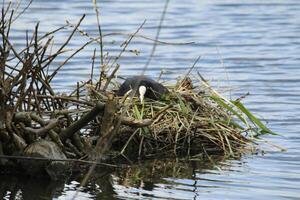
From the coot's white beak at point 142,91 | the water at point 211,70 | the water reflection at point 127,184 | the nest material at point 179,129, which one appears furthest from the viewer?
the coot's white beak at point 142,91

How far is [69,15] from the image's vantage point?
1841 cm

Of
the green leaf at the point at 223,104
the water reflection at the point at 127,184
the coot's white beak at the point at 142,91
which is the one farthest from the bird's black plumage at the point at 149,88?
the water reflection at the point at 127,184

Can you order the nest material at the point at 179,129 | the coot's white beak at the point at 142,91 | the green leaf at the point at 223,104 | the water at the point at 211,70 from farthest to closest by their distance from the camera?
the green leaf at the point at 223,104 < the coot's white beak at the point at 142,91 < the nest material at the point at 179,129 < the water at the point at 211,70

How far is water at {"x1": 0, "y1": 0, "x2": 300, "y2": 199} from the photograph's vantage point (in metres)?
7.68

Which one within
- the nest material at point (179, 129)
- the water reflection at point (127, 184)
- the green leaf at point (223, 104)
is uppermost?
the green leaf at point (223, 104)

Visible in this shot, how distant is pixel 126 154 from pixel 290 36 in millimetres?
8518

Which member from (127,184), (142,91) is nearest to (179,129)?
(142,91)

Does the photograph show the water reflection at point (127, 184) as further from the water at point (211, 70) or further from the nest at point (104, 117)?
the nest at point (104, 117)

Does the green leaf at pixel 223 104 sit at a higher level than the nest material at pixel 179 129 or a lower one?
higher

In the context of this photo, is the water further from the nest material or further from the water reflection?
the nest material

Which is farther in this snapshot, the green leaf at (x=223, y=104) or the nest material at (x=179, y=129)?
the green leaf at (x=223, y=104)

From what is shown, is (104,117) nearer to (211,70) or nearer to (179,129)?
(179,129)

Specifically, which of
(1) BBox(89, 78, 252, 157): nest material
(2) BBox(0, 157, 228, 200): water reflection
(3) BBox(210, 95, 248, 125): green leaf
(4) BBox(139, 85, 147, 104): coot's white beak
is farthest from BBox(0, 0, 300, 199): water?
(4) BBox(139, 85, 147, 104): coot's white beak

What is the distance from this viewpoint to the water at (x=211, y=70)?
768 centimetres
